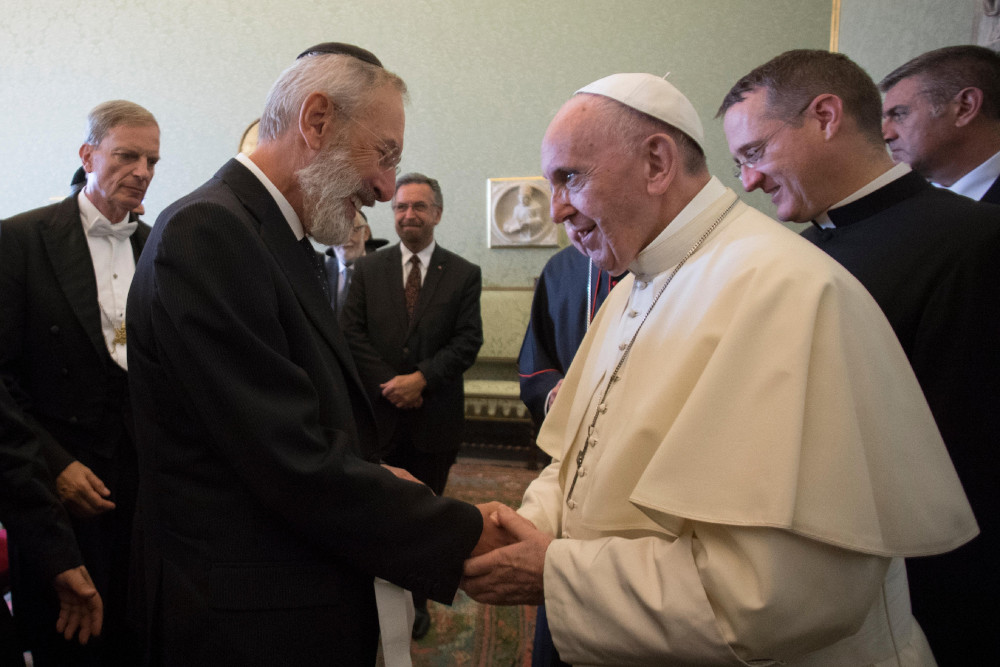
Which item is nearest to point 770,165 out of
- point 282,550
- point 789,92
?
point 789,92

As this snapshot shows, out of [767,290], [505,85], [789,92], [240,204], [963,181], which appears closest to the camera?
[767,290]

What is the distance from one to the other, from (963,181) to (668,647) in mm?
2534

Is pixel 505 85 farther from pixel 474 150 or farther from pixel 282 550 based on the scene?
pixel 282 550

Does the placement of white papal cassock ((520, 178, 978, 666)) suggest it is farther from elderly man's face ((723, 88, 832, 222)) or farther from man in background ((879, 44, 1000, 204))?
man in background ((879, 44, 1000, 204))

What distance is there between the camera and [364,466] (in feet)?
4.14

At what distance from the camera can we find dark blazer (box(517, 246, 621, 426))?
2529mm

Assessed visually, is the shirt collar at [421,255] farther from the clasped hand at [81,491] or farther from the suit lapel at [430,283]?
the clasped hand at [81,491]

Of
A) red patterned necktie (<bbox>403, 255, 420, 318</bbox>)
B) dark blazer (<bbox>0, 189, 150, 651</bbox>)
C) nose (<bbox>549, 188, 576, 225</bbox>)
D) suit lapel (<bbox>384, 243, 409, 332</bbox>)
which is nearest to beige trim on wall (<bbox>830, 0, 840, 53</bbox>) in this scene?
red patterned necktie (<bbox>403, 255, 420, 318</bbox>)

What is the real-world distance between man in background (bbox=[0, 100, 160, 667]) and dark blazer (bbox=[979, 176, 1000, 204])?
131 inches

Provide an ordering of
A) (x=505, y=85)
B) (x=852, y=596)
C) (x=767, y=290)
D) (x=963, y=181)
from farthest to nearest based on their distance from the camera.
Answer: (x=505, y=85) < (x=963, y=181) < (x=767, y=290) < (x=852, y=596)

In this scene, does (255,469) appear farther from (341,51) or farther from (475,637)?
(475,637)

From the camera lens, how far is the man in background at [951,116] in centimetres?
243

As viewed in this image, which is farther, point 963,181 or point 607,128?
point 963,181

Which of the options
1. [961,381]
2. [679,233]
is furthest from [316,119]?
[961,381]
